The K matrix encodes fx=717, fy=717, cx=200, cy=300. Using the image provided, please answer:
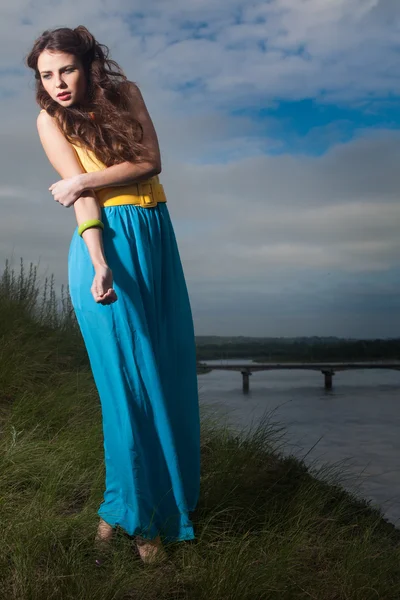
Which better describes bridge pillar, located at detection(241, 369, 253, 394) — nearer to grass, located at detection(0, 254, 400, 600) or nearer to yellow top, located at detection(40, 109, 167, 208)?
grass, located at detection(0, 254, 400, 600)

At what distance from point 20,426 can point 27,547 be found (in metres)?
1.86

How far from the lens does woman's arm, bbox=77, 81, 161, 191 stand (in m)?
2.52

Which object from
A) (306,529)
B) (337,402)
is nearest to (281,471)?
(306,529)

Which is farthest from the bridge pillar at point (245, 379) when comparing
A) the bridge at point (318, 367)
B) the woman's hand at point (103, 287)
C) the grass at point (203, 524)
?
the woman's hand at point (103, 287)

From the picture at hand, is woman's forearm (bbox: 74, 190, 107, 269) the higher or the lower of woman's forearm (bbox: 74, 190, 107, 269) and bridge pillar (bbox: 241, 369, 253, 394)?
the higher

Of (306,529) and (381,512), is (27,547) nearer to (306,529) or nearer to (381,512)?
(306,529)

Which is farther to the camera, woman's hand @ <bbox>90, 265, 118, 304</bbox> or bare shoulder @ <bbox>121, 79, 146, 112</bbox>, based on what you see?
bare shoulder @ <bbox>121, 79, 146, 112</bbox>

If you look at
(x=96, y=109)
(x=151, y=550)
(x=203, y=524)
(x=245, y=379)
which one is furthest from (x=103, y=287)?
(x=245, y=379)

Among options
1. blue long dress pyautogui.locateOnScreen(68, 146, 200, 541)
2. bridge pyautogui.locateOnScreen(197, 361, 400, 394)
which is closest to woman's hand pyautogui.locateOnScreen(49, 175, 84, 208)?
blue long dress pyautogui.locateOnScreen(68, 146, 200, 541)

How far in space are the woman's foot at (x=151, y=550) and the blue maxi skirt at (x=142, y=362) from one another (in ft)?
0.11

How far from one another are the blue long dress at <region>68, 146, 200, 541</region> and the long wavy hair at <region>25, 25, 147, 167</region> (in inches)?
2.9

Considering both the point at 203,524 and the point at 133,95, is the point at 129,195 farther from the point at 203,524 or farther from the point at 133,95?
the point at 203,524

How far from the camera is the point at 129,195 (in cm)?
260

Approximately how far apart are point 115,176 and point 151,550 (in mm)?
1353
